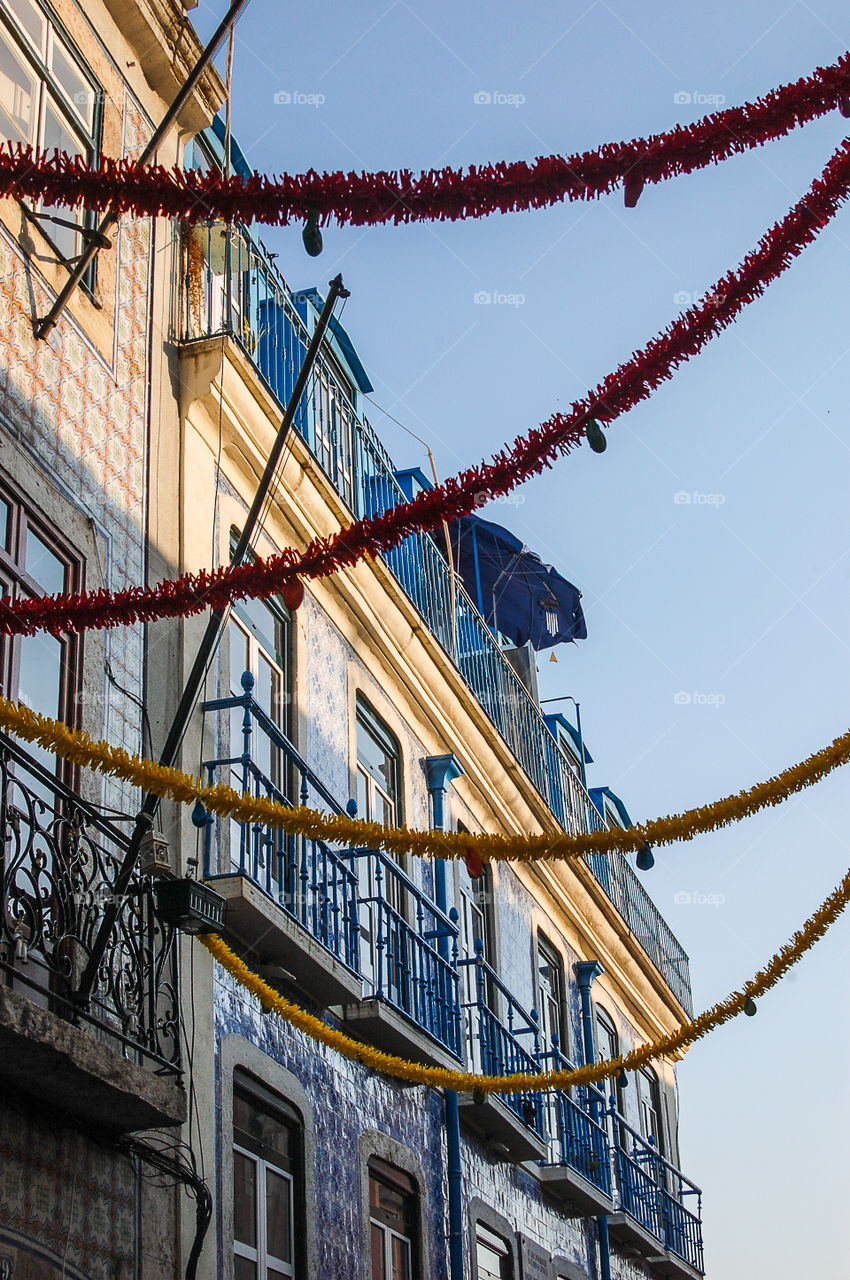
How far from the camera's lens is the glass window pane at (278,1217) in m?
8.90

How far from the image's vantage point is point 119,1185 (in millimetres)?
7375

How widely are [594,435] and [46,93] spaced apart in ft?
15.6

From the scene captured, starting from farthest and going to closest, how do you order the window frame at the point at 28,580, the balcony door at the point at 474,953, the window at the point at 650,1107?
1. the window at the point at 650,1107
2. the balcony door at the point at 474,953
3. the window frame at the point at 28,580

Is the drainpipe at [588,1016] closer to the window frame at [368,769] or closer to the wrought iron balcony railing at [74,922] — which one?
the window frame at [368,769]

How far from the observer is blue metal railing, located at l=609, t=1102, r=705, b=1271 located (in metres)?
15.8

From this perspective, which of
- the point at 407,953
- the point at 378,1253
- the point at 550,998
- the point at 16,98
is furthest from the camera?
the point at 550,998

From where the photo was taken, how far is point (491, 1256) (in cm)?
1235

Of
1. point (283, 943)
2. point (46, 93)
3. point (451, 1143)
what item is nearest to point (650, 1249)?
point (451, 1143)

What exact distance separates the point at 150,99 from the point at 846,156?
20.2ft

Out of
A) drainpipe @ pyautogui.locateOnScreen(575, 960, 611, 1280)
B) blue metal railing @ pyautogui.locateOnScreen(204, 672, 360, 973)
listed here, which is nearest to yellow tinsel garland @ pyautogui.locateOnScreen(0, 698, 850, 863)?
blue metal railing @ pyautogui.locateOnScreen(204, 672, 360, 973)

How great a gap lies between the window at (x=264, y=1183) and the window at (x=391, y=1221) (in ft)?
3.93

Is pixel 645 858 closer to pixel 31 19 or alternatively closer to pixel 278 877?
pixel 278 877

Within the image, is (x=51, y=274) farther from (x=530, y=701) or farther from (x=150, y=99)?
(x=530, y=701)

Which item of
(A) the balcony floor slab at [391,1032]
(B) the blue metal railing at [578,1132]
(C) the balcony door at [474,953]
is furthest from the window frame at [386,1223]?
(B) the blue metal railing at [578,1132]
